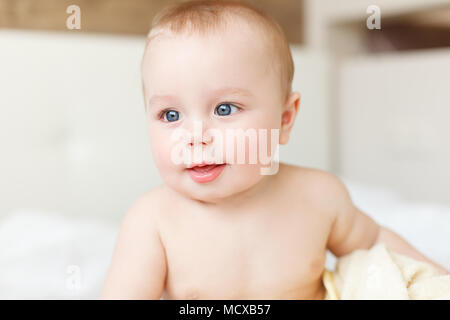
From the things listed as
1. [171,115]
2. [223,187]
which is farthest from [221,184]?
[171,115]

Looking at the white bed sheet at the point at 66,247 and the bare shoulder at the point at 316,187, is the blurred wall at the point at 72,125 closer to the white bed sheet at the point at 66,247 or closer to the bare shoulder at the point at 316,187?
the white bed sheet at the point at 66,247

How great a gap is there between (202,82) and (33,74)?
0.85 meters

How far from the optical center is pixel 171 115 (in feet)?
2.32

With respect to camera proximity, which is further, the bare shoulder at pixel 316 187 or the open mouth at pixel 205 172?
the bare shoulder at pixel 316 187

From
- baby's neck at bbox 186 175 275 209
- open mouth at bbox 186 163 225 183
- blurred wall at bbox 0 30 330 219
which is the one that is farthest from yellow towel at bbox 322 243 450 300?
blurred wall at bbox 0 30 330 219

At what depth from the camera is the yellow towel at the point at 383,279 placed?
2.45ft

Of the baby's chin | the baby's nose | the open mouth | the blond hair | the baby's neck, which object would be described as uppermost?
the blond hair

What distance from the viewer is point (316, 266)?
830mm

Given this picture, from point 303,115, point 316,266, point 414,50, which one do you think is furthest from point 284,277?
point 414,50

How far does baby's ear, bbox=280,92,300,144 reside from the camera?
0.80 metres

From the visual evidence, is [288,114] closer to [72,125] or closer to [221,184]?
[221,184]

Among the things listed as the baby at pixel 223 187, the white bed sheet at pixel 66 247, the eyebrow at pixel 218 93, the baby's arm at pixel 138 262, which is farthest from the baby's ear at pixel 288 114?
the white bed sheet at pixel 66 247

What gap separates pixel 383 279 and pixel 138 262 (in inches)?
14.6

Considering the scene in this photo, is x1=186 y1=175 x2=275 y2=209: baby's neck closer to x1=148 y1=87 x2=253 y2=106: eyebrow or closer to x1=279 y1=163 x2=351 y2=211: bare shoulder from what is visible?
x1=279 y1=163 x2=351 y2=211: bare shoulder
